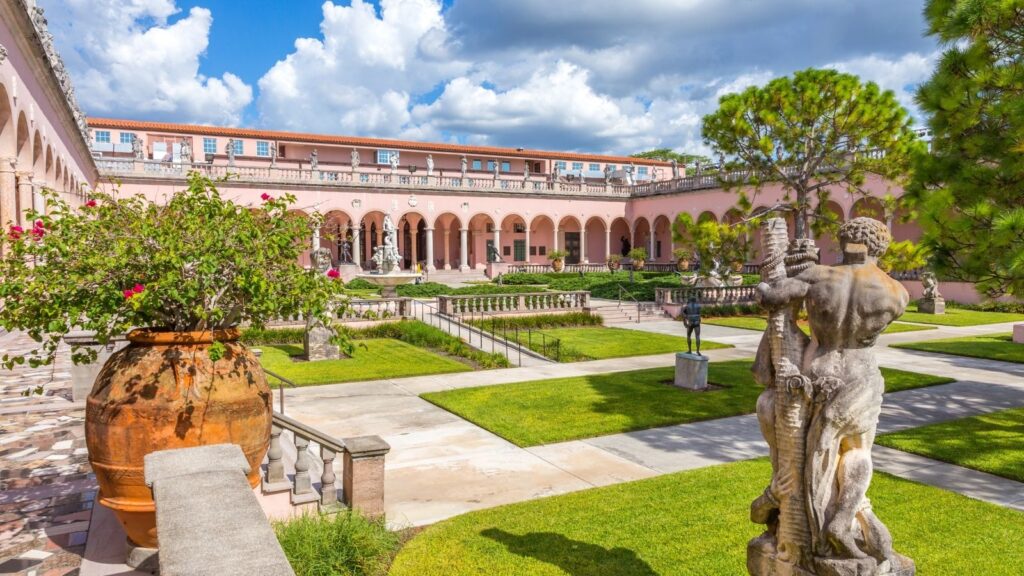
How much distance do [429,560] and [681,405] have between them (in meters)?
6.54

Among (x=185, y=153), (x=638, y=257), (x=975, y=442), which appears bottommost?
(x=975, y=442)

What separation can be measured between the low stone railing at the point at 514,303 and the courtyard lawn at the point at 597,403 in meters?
8.27

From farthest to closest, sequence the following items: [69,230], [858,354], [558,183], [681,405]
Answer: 1. [558,183]
2. [681,405]
3. [69,230]
4. [858,354]

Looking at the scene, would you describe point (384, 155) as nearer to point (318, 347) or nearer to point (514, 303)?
point (514, 303)

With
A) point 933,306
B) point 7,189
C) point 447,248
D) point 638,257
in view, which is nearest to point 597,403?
point 7,189

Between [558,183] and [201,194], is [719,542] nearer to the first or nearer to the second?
[201,194]

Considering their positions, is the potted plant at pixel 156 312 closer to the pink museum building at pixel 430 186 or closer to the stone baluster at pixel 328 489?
the stone baluster at pixel 328 489

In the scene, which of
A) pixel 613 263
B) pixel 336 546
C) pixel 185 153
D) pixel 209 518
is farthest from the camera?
pixel 613 263

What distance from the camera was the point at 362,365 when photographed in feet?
47.5

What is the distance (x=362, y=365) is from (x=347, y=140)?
106ft

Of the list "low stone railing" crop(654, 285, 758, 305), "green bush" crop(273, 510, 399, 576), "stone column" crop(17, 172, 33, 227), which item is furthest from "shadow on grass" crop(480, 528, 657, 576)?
"low stone railing" crop(654, 285, 758, 305)

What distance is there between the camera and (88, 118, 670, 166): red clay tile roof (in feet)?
129

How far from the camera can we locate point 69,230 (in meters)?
4.61

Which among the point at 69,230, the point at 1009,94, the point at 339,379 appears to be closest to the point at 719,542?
the point at 69,230
